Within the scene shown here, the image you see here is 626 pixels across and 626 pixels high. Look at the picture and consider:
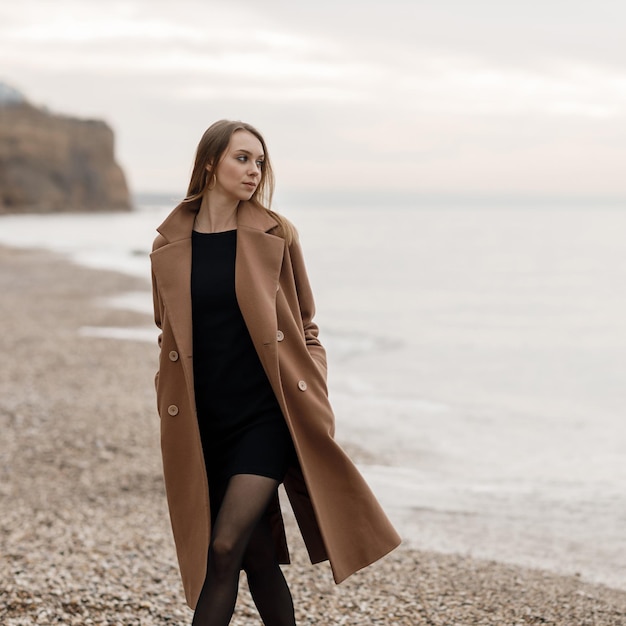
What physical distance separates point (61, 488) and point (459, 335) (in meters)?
12.0

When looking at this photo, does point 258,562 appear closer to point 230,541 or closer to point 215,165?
point 230,541

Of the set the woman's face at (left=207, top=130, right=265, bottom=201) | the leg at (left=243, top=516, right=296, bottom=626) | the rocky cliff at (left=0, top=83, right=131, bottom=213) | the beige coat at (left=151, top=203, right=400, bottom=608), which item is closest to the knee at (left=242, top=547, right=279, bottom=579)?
the leg at (left=243, top=516, right=296, bottom=626)

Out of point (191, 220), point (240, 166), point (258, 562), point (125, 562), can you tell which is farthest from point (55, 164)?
point (258, 562)

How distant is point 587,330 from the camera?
1814cm

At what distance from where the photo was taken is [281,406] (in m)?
2.69

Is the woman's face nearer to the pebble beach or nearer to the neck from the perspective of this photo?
the neck

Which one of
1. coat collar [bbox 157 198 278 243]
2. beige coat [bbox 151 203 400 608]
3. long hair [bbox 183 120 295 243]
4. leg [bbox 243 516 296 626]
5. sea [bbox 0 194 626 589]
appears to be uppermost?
long hair [bbox 183 120 295 243]

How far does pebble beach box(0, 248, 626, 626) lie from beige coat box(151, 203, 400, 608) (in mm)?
940

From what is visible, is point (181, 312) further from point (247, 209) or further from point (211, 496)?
point (211, 496)

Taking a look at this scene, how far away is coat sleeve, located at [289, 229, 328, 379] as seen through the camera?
9.59 ft

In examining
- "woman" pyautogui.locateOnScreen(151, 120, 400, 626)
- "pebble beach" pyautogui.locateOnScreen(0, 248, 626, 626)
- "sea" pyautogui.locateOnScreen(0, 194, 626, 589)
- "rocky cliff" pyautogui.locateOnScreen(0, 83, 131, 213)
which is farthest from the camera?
"rocky cliff" pyautogui.locateOnScreen(0, 83, 131, 213)

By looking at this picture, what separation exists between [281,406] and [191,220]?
73cm

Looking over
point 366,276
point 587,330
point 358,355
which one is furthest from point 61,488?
point 366,276

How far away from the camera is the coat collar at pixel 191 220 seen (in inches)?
113
